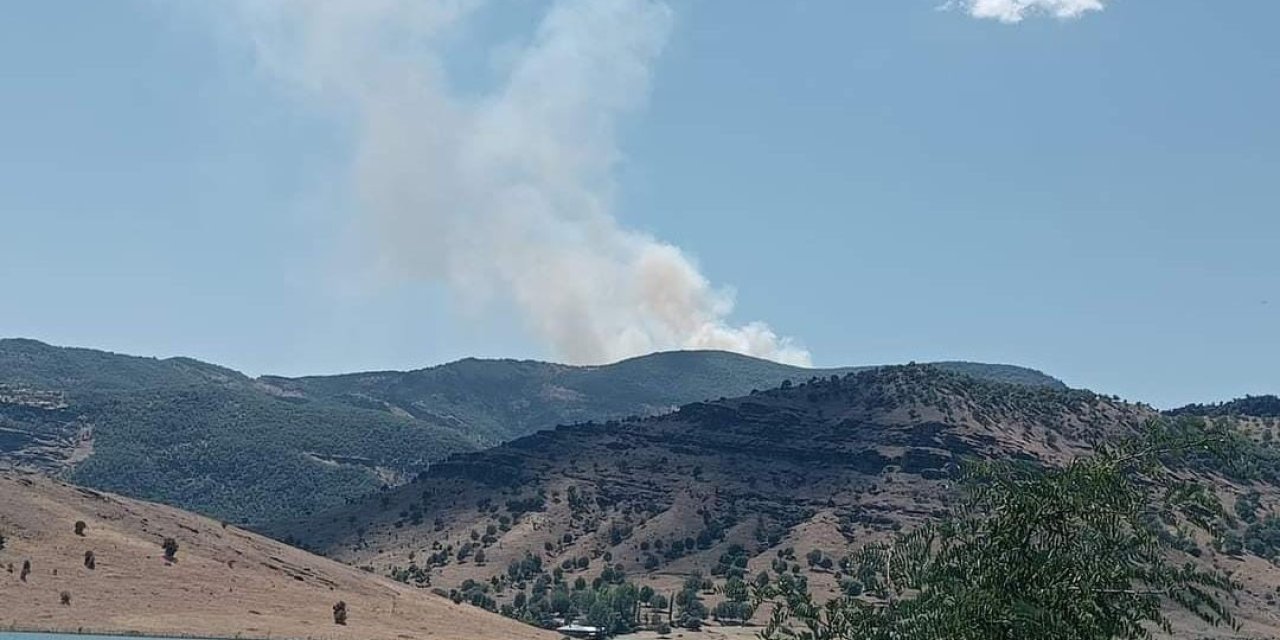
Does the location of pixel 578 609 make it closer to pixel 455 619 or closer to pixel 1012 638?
pixel 455 619

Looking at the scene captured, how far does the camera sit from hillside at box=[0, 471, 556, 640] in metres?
104

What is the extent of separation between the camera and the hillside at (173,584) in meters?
104

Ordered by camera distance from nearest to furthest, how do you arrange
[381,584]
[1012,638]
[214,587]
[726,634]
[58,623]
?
1. [1012,638]
2. [58,623]
3. [214,587]
4. [381,584]
5. [726,634]

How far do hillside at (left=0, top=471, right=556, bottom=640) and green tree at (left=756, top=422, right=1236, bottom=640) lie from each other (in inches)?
3590

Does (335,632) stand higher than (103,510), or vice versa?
(103,510)

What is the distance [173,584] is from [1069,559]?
11037cm

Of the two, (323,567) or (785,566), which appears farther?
(785,566)

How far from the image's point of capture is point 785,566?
646 ft

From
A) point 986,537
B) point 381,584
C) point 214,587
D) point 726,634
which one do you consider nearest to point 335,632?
point 214,587

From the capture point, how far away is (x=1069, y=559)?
19781mm

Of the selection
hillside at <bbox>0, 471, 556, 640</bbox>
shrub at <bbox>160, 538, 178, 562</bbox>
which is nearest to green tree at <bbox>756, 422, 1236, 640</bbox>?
hillside at <bbox>0, 471, 556, 640</bbox>

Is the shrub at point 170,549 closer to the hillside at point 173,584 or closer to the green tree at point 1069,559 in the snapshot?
the hillside at point 173,584

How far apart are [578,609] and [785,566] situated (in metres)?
36.8

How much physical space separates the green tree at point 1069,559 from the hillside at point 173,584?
91.2 m
